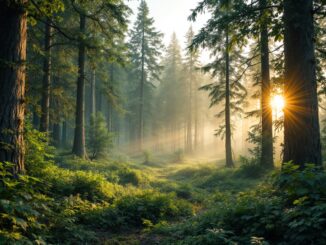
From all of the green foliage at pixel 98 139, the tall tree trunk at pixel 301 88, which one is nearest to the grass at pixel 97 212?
the tall tree trunk at pixel 301 88

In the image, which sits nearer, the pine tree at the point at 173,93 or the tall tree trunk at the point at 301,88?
the tall tree trunk at the point at 301,88

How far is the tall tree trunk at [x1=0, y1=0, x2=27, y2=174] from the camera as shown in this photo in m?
6.16

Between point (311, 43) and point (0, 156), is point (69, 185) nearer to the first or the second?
point (0, 156)

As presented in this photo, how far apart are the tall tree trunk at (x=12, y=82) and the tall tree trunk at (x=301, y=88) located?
669 centimetres

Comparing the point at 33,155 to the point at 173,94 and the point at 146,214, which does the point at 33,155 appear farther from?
the point at 173,94

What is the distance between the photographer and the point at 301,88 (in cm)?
742

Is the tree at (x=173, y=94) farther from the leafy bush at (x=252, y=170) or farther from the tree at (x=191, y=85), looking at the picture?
the leafy bush at (x=252, y=170)

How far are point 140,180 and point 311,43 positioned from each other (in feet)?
35.9

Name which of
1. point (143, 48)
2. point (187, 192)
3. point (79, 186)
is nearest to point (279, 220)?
point (79, 186)

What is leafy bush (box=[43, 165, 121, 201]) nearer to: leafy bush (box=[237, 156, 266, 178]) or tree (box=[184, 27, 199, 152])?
leafy bush (box=[237, 156, 266, 178])

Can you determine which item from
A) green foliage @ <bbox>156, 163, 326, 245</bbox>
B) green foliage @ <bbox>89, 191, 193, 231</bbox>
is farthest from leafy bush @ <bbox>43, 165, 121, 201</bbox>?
green foliage @ <bbox>156, 163, 326, 245</bbox>

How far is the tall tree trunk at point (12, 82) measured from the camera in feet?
20.2

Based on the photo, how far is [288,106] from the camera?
7.73 meters

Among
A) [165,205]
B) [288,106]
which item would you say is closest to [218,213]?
[165,205]
